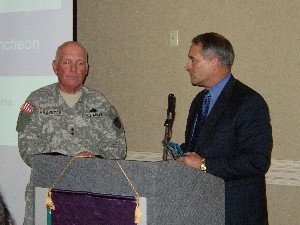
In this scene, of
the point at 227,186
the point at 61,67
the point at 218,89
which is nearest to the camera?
the point at 227,186

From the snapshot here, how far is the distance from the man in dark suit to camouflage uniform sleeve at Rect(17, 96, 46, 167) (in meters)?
0.92

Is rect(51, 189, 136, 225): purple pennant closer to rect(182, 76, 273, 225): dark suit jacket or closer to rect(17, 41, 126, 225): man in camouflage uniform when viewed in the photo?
rect(182, 76, 273, 225): dark suit jacket

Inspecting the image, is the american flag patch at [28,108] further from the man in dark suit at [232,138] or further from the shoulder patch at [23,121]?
the man in dark suit at [232,138]

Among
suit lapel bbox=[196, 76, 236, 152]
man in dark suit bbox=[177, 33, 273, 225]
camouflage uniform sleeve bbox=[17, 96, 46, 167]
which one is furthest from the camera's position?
camouflage uniform sleeve bbox=[17, 96, 46, 167]

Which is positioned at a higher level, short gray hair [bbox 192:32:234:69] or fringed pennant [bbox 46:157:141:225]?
short gray hair [bbox 192:32:234:69]

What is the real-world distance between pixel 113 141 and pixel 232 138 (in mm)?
920

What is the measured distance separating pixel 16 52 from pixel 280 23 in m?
2.18

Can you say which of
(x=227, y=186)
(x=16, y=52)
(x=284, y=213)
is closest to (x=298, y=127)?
(x=284, y=213)

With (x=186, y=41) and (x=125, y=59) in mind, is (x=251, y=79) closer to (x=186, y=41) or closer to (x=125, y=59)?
(x=186, y=41)

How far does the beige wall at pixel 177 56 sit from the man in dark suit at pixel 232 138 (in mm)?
717

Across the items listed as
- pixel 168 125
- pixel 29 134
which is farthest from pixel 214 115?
pixel 29 134

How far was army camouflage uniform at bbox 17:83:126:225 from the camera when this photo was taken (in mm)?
2863

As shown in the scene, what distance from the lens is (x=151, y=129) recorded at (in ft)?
12.4

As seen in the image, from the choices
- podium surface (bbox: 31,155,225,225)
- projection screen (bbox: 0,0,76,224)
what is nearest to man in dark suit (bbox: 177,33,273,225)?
podium surface (bbox: 31,155,225,225)
